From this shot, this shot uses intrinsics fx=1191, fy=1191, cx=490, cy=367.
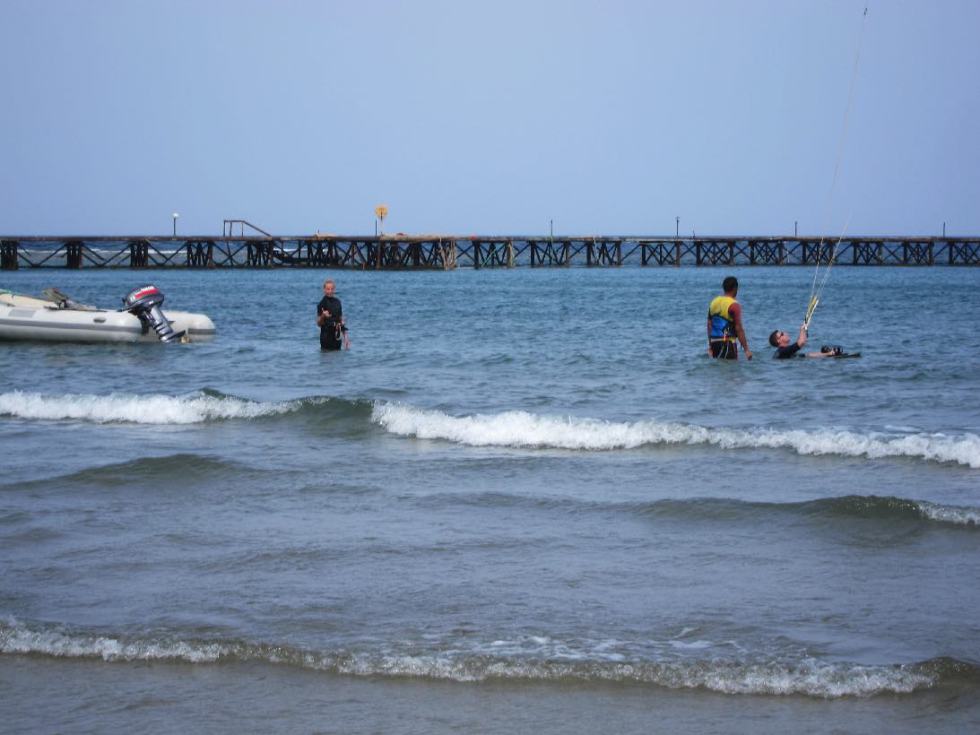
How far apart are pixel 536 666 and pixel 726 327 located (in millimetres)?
12990

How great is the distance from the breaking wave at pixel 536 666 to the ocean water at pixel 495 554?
1cm

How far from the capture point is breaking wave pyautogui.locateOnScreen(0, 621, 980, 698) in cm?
518

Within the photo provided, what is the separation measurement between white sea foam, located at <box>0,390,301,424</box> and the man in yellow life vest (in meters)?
6.73

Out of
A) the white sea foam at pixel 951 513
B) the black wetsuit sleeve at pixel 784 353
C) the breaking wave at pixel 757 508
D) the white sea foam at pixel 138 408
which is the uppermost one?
the black wetsuit sleeve at pixel 784 353

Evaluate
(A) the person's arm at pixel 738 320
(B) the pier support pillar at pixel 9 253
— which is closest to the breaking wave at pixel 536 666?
(A) the person's arm at pixel 738 320

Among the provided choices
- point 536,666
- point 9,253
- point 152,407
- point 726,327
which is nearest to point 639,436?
point 152,407

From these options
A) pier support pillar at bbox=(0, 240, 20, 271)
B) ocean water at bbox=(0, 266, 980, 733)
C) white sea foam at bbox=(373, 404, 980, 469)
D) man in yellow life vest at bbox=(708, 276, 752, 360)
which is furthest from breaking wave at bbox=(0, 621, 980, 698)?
pier support pillar at bbox=(0, 240, 20, 271)

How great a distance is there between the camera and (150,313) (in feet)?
72.4

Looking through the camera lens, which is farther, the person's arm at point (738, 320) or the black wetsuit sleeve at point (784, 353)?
the black wetsuit sleeve at point (784, 353)

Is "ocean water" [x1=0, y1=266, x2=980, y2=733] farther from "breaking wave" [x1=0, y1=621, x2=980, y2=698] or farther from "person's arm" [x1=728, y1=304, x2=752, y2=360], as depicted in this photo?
"person's arm" [x1=728, y1=304, x2=752, y2=360]

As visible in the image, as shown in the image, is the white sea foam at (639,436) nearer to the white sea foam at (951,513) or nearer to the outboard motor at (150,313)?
the white sea foam at (951,513)

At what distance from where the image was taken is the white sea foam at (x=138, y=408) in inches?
537

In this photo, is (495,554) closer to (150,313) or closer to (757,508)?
(757,508)

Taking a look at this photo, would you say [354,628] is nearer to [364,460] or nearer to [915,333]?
[364,460]
